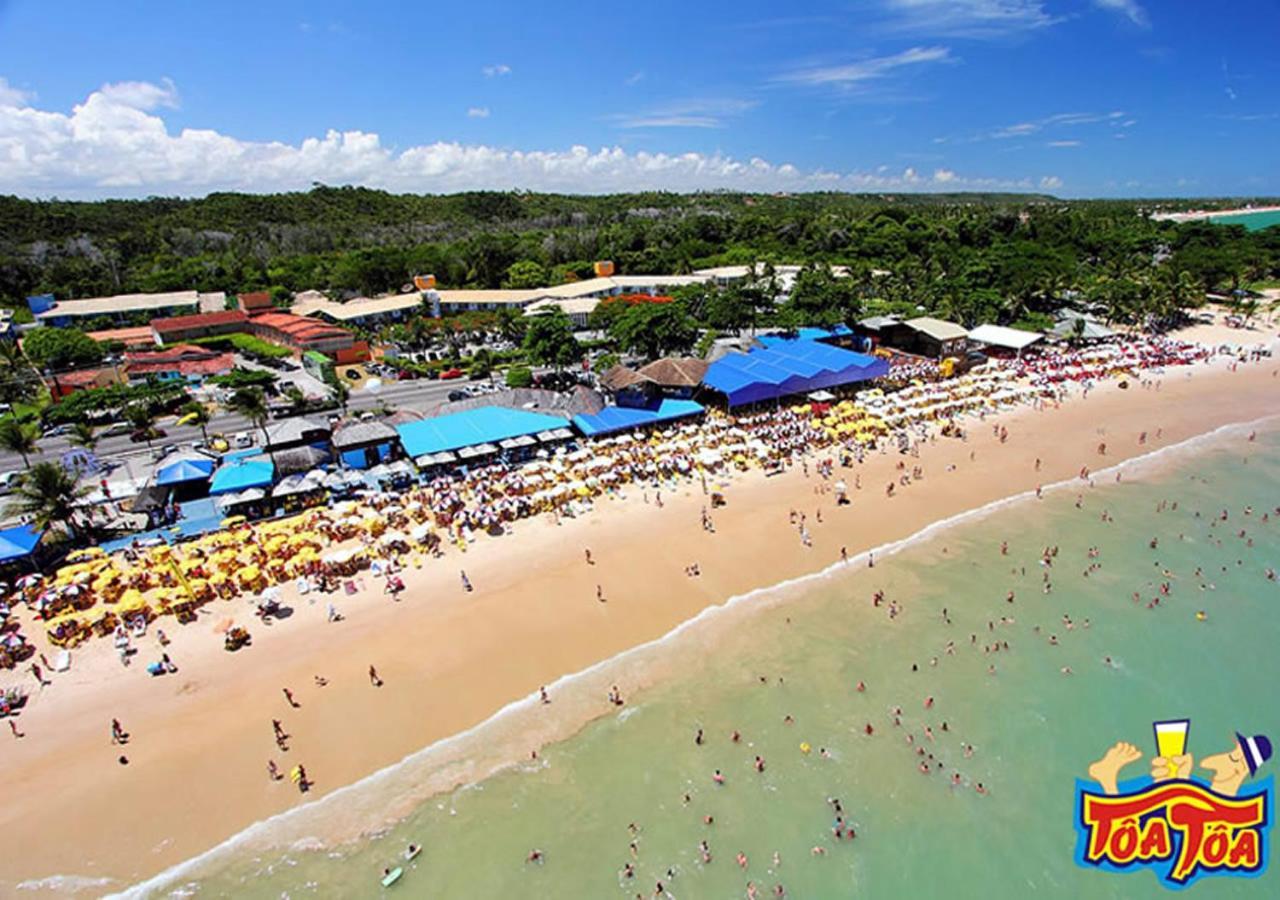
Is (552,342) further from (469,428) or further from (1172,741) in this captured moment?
(1172,741)

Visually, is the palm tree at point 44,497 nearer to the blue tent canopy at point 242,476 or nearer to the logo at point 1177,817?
the blue tent canopy at point 242,476

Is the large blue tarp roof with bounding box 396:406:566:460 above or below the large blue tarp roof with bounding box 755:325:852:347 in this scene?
below

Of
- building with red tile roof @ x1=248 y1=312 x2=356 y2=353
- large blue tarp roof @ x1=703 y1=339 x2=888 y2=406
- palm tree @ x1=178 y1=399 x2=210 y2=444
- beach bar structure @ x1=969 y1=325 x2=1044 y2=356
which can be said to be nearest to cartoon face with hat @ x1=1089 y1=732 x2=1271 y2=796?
large blue tarp roof @ x1=703 y1=339 x2=888 y2=406

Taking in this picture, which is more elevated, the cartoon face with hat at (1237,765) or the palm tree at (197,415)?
the cartoon face with hat at (1237,765)

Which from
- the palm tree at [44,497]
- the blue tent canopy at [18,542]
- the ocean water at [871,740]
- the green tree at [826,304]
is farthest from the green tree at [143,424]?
the green tree at [826,304]

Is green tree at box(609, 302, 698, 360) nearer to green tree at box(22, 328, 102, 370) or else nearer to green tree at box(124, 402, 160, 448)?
green tree at box(124, 402, 160, 448)

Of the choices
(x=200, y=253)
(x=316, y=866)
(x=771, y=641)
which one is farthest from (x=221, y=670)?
(x=200, y=253)
